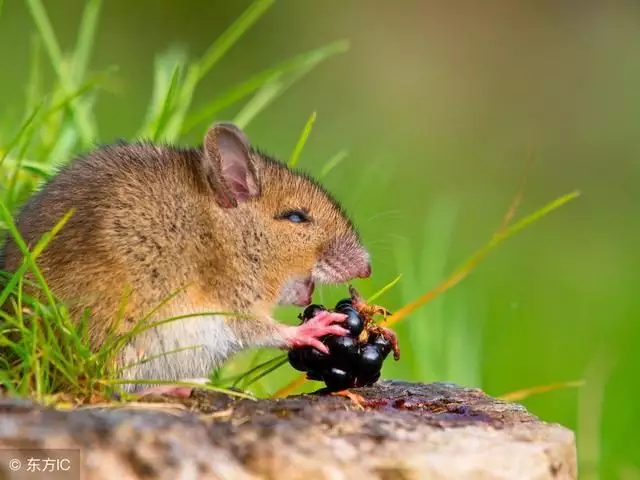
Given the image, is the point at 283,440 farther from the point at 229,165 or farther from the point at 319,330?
the point at 229,165

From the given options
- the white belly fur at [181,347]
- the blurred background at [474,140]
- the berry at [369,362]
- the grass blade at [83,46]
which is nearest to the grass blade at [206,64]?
the grass blade at [83,46]

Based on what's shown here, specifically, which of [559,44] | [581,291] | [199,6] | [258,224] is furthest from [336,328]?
[559,44]

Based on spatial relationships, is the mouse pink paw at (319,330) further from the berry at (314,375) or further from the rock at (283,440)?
the rock at (283,440)

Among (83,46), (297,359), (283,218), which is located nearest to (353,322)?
(297,359)

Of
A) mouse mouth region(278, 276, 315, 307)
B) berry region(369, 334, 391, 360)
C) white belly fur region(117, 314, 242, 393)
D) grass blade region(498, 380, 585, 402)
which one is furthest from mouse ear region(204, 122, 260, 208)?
grass blade region(498, 380, 585, 402)

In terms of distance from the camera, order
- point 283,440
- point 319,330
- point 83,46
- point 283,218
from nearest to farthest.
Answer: point 283,440 → point 319,330 → point 283,218 → point 83,46

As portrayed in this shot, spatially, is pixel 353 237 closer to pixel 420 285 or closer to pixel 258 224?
pixel 258 224

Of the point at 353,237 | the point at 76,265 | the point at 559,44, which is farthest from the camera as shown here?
the point at 559,44
